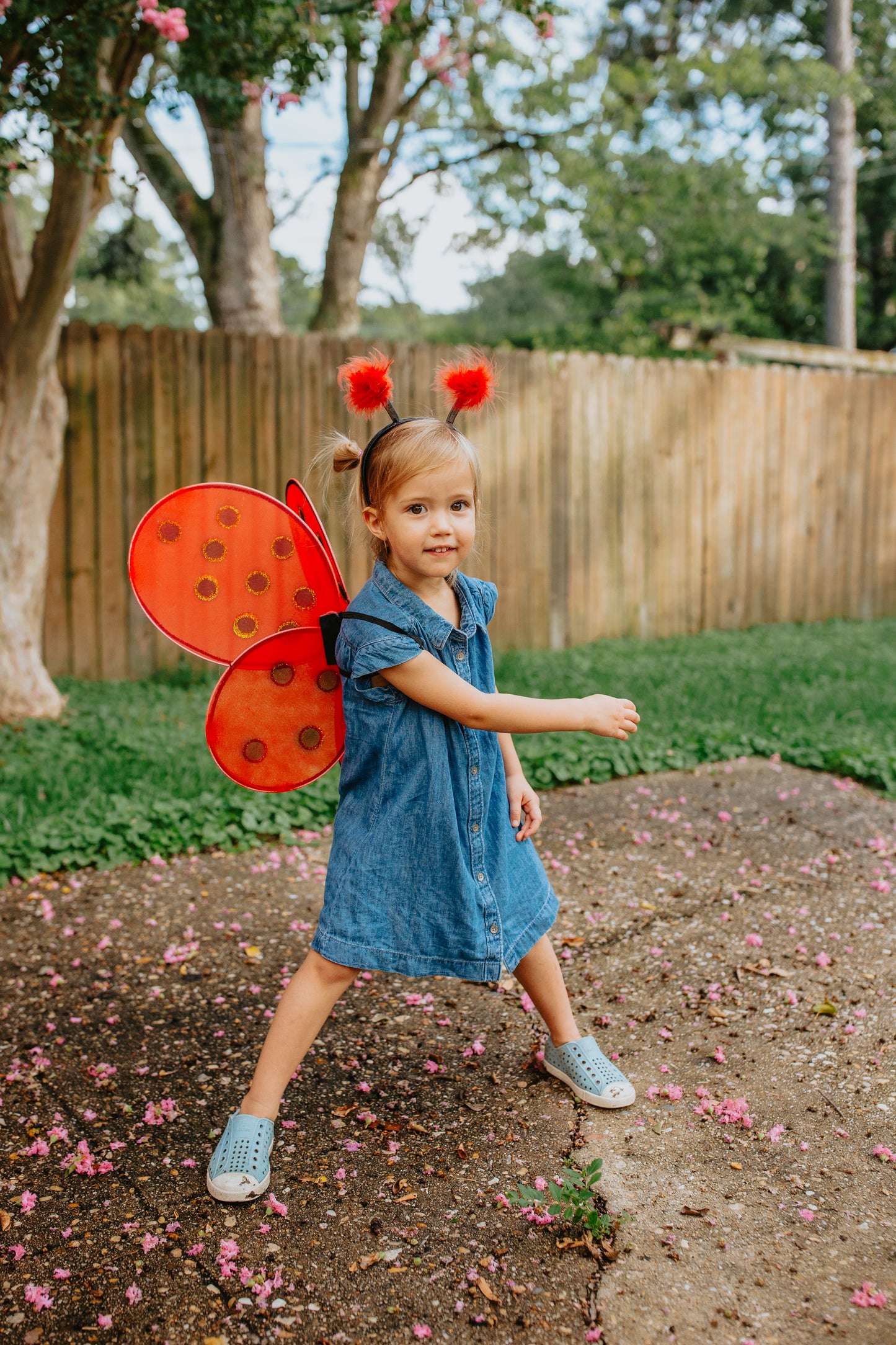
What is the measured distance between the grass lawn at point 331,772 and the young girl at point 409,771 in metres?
1.79

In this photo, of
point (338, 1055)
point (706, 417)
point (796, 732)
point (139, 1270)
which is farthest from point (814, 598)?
point (139, 1270)

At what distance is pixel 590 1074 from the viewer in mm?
2234

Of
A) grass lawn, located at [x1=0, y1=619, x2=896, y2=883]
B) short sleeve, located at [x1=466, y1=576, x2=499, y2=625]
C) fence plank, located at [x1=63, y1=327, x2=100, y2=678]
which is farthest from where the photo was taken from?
fence plank, located at [x1=63, y1=327, x2=100, y2=678]

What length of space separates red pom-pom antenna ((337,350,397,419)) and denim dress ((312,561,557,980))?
1.09 ft

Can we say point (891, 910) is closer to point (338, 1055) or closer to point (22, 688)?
point (338, 1055)

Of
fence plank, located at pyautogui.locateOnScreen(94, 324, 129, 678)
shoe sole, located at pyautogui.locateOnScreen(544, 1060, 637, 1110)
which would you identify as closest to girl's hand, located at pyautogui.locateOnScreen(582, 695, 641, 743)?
shoe sole, located at pyautogui.locateOnScreen(544, 1060, 637, 1110)

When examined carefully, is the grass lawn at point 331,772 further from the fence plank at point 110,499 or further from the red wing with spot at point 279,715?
the red wing with spot at point 279,715

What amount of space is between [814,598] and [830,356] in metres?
2.57

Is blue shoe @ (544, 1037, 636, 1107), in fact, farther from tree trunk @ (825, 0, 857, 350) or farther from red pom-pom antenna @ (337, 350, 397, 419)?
tree trunk @ (825, 0, 857, 350)

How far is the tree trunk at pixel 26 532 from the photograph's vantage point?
4.88 m

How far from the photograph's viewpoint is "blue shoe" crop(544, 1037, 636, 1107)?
2.21 m

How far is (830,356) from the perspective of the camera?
980cm

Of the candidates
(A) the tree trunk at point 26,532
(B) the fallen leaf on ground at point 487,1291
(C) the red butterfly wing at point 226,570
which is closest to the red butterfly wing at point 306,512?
(C) the red butterfly wing at point 226,570

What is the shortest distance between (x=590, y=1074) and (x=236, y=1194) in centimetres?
78
